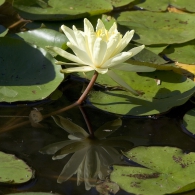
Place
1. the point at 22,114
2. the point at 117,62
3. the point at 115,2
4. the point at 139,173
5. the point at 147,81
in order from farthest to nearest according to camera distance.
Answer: the point at 115,2 < the point at 147,81 < the point at 22,114 < the point at 117,62 < the point at 139,173

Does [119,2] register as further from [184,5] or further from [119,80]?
[119,80]

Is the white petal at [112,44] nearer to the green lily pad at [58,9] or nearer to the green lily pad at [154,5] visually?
the green lily pad at [58,9]

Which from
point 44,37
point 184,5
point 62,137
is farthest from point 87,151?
point 184,5

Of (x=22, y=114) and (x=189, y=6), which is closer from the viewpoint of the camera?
(x=22, y=114)

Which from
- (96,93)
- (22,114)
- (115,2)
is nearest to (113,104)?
(96,93)

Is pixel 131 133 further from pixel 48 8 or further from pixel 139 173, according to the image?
pixel 48 8

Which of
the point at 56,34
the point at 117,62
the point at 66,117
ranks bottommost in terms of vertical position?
the point at 66,117
